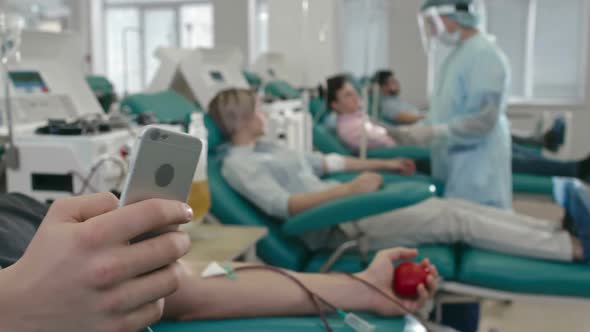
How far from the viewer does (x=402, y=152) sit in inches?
123

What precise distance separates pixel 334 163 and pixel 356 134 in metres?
0.78

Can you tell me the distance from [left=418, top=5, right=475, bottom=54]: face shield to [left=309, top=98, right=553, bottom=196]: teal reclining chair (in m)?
0.66

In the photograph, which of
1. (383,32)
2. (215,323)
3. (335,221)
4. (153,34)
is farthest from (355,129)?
(153,34)

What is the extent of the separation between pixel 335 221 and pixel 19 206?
37.0 inches

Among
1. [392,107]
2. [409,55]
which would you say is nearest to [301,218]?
[392,107]

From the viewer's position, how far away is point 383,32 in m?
6.67

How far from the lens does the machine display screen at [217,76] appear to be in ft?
11.0

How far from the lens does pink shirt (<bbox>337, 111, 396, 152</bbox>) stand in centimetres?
342

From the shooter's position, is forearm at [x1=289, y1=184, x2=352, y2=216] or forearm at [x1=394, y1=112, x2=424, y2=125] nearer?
forearm at [x1=289, y1=184, x2=352, y2=216]

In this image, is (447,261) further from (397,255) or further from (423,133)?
(423,133)

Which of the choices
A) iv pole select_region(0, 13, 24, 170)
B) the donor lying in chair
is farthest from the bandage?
iv pole select_region(0, 13, 24, 170)

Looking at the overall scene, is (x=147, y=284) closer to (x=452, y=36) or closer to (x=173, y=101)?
(x=173, y=101)

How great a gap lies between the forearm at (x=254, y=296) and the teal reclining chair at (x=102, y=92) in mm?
2681

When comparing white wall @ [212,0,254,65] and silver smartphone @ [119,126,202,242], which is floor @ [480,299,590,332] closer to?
silver smartphone @ [119,126,202,242]
